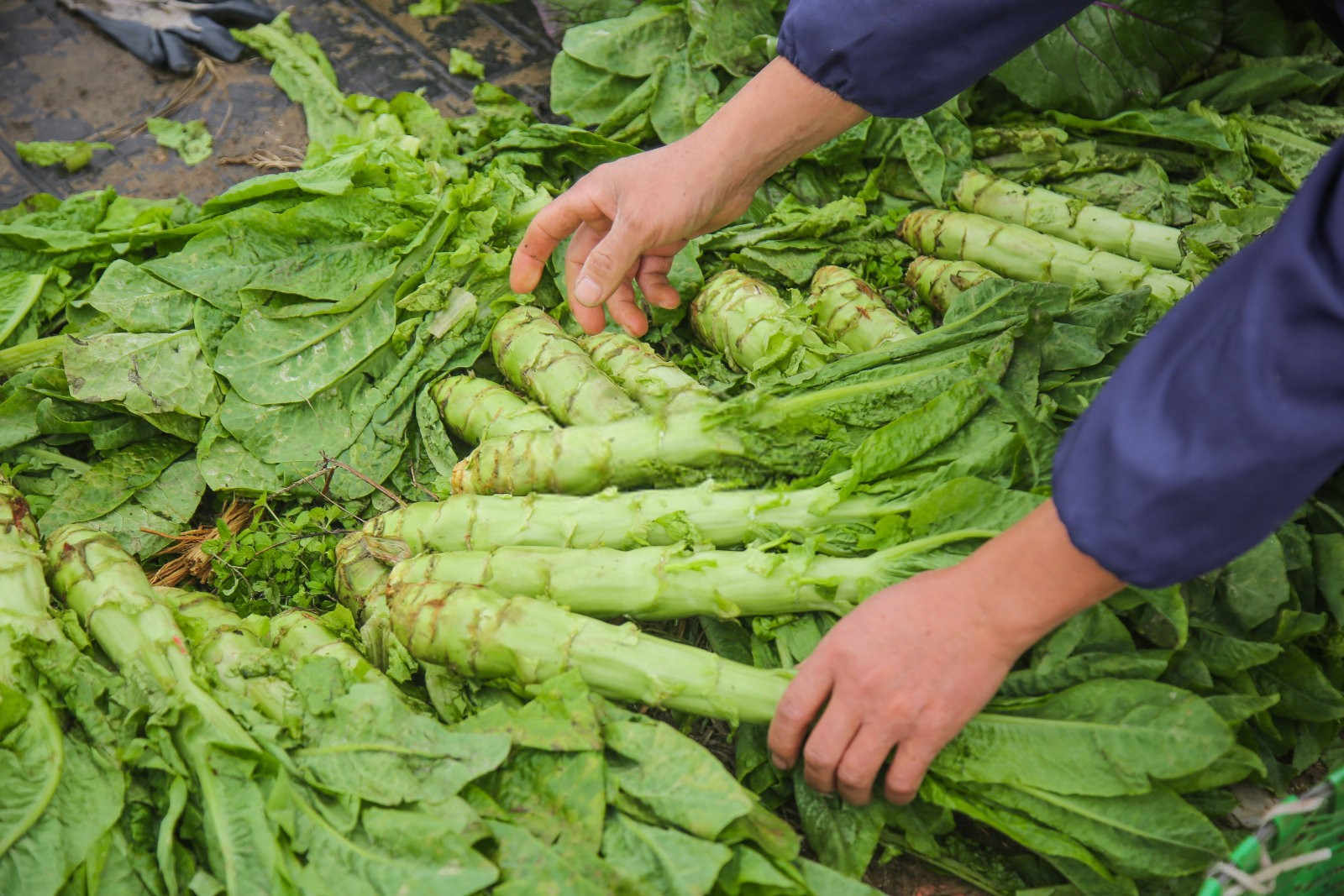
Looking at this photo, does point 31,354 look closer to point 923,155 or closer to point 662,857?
point 662,857

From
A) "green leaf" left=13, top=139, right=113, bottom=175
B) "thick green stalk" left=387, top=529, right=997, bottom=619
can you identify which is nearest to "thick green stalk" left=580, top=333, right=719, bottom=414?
"thick green stalk" left=387, top=529, right=997, bottom=619

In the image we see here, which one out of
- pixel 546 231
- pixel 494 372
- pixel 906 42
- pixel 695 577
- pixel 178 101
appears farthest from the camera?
pixel 178 101

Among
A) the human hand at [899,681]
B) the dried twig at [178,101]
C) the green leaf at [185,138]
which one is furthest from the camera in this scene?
the dried twig at [178,101]

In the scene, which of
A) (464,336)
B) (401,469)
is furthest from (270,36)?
(401,469)

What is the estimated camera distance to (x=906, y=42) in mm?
2385

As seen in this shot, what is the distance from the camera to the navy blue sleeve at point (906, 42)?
230 centimetres

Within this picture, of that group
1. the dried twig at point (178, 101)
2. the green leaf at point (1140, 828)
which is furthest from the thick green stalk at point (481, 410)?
the dried twig at point (178, 101)

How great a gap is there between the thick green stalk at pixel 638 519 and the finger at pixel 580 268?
670 millimetres

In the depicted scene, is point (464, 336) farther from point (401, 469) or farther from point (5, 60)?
point (5, 60)

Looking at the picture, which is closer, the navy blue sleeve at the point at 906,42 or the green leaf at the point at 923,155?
the navy blue sleeve at the point at 906,42

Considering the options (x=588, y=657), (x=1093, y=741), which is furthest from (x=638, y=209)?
(x=1093, y=741)

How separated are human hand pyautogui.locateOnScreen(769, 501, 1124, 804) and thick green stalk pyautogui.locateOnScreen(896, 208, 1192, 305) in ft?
6.65

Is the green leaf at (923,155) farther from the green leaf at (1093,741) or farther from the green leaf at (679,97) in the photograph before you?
the green leaf at (1093,741)

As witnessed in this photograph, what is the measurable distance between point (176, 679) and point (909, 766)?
1824 millimetres
